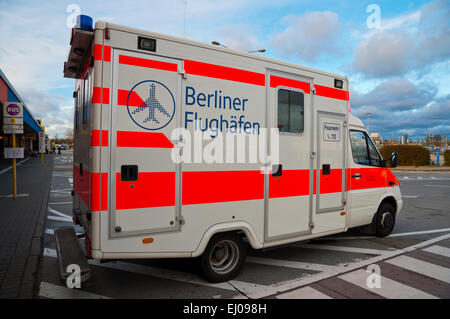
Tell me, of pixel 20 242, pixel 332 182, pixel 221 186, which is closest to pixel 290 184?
pixel 332 182

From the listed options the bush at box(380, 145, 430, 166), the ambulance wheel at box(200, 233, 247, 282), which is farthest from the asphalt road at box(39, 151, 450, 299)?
the bush at box(380, 145, 430, 166)

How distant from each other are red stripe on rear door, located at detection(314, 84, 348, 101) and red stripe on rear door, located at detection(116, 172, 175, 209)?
2736mm

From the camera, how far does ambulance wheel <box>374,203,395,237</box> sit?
6059 millimetres

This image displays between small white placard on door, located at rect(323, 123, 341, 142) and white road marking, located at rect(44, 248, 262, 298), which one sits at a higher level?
small white placard on door, located at rect(323, 123, 341, 142)

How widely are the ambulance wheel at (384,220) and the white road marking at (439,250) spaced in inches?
30.7

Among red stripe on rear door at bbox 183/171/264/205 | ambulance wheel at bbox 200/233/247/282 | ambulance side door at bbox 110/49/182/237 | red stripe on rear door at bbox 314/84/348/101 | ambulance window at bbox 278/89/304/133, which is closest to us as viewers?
ambulance side door at bbox 110/49/182/237

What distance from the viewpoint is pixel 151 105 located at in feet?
11.2

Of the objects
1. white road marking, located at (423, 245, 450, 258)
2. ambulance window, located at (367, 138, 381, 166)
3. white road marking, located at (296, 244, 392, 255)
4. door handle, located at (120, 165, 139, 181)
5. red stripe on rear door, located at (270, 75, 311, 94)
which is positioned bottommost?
white road marking, located at (296, 244, 392, 255)

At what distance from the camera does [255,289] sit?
388 centimetres

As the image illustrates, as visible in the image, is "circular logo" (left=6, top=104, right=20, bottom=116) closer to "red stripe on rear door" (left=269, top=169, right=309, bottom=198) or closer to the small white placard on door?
"red stripe on rear door" (left=269, top=169, right=309, bottom=198)

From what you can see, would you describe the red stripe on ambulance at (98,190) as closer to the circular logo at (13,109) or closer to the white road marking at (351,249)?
the white road marking at (351,249)

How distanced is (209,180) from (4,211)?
7237 millimetres

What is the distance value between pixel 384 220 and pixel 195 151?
174 inches

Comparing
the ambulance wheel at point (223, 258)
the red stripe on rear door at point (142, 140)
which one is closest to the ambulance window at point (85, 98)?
the red stripe on rear door at point (142, 140)
